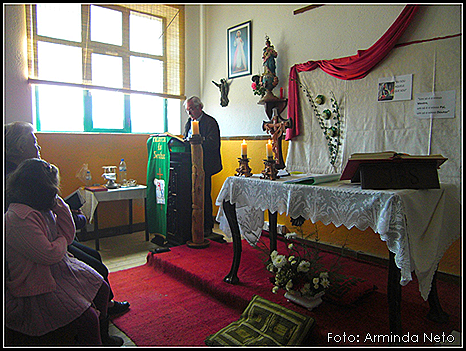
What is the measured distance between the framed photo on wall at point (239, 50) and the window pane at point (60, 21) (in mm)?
2186

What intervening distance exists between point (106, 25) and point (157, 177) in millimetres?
2417

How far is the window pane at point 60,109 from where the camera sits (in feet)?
15.1

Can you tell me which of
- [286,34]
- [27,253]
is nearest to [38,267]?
[27,253]

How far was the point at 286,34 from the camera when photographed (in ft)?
14.5

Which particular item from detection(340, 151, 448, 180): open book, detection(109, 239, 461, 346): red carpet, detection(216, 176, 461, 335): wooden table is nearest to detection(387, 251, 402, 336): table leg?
detection(216, 176, 461, 335): wooden table

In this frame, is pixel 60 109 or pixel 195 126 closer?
pixel 195 126

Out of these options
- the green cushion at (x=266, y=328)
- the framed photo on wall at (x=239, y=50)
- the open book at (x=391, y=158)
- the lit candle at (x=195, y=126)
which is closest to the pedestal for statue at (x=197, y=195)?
the lit candle at (x=195, y=126)

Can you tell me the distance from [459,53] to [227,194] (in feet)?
7.43

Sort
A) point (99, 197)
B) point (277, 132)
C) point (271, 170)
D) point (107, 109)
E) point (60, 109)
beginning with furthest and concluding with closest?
point (107, 109)
point (60, 109)
point (99, 197)
point (277, 132)
point (271, 170)

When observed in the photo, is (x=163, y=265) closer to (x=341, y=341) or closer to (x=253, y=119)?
(x=341, y=341)

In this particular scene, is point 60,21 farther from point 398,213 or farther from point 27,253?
point 398,213

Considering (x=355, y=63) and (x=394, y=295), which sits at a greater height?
(x=355, y=63)

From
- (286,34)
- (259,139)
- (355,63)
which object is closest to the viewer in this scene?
(355,63)

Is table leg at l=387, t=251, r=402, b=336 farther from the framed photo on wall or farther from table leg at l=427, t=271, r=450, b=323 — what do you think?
the framed photo on wall
